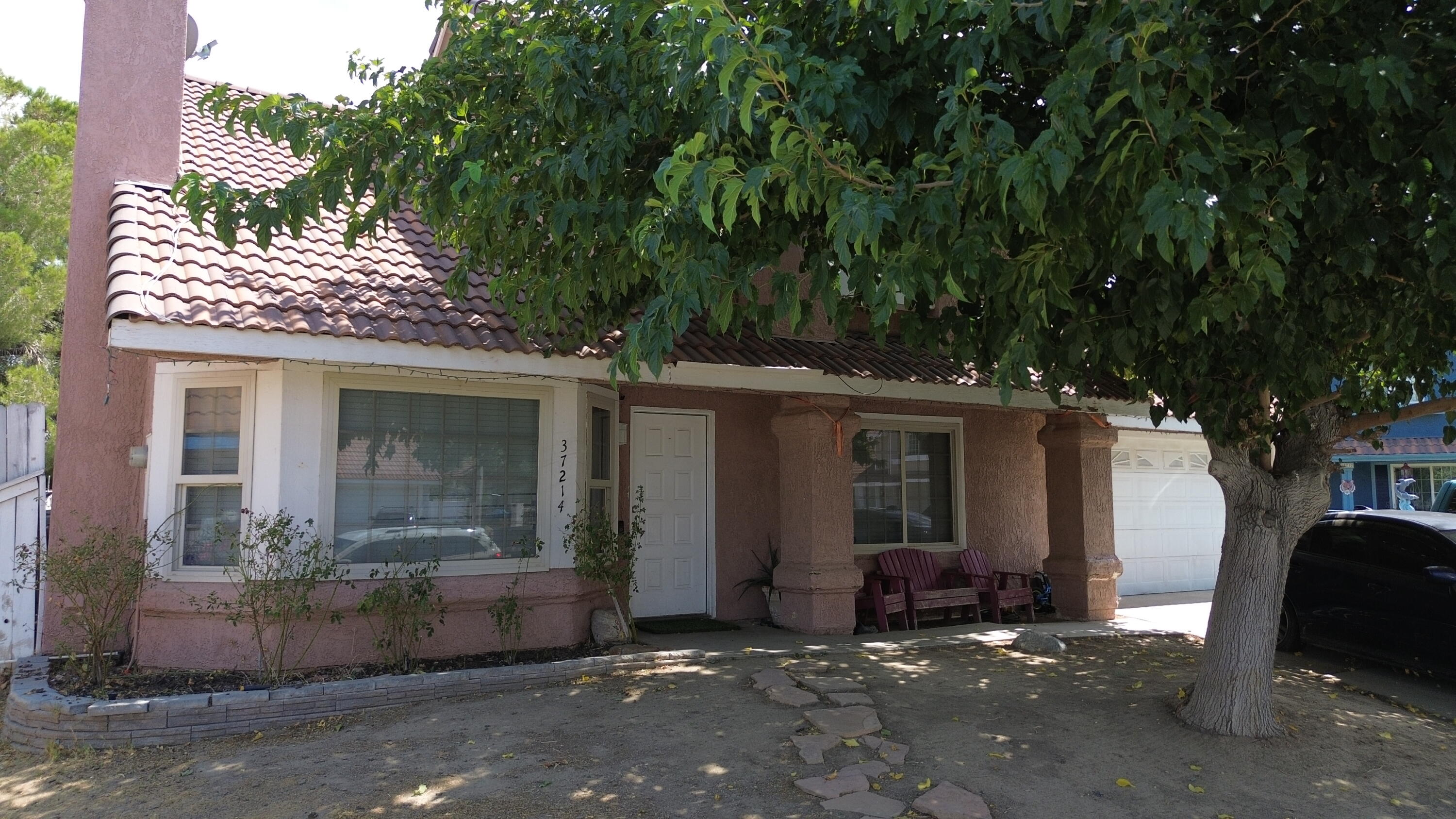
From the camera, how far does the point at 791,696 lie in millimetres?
6656

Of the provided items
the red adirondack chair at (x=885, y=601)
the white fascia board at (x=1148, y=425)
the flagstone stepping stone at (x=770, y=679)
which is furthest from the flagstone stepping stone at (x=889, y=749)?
the white fascia board at (x=1148, y=425)

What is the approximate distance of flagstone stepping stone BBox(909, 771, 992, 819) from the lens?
471 centimetres

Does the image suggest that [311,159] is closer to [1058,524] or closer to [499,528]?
[499,528]

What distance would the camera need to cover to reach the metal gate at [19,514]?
296 inches

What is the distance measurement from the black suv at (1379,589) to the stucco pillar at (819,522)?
3.86 metres

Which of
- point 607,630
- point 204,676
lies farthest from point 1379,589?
point 204,676

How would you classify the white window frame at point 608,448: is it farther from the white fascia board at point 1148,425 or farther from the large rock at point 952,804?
the white fascia board at point 1148,425

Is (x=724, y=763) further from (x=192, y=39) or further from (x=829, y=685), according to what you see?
(x=192, y=39)

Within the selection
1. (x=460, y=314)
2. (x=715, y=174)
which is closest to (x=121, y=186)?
(x=460, y=314)

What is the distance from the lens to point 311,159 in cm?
941

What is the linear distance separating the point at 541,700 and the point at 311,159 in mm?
6021

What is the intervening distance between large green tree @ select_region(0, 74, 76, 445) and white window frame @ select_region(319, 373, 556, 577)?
8750 mm

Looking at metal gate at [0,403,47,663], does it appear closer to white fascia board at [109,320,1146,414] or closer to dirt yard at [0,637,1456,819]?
dirt yard at [0,637,1456,819]

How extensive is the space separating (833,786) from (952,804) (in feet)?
2.06
